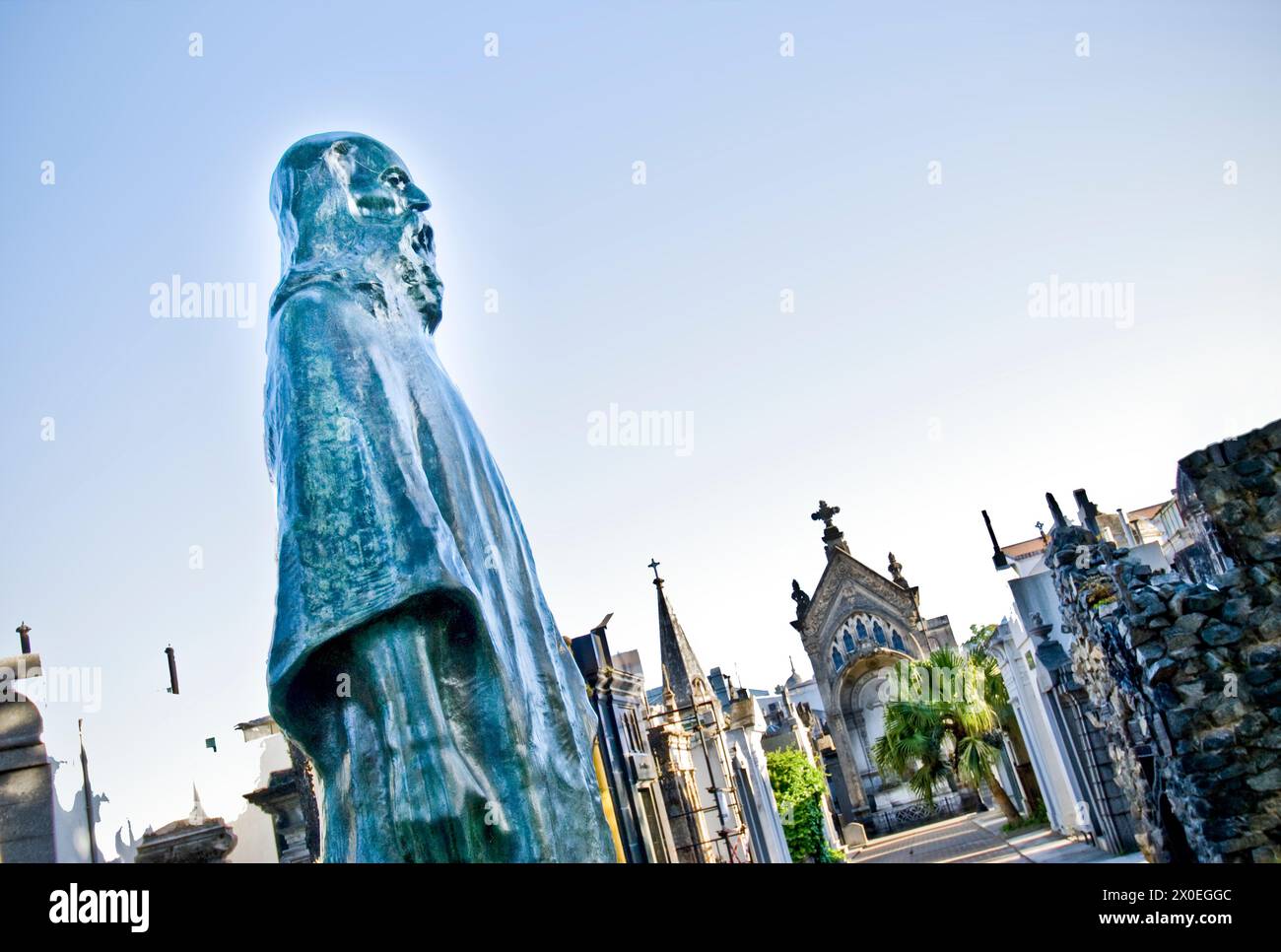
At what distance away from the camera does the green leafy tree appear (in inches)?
1356

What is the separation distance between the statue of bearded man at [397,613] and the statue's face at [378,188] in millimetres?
139

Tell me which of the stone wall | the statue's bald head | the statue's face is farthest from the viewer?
the stone wall

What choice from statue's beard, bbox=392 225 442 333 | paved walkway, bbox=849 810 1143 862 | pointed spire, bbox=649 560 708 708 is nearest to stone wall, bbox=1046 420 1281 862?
statue's beard, bbox=392 225 442 333

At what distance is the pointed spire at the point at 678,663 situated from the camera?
1233 inches

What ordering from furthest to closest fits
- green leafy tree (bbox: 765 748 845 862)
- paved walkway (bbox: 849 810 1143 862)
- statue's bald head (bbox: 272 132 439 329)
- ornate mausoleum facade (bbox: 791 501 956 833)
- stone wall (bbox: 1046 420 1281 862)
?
1. ornate mausoleum facade (bbox: 791 501 956 833)
2. green leafy tree (bbox: 765 748 845 862)
3. paved walkway (bbox: 849 810 1143 862)
4. stone wall (bbox: 1046 420 1281 862)
5. statue's bald head (bbox: 272 132 439 329)

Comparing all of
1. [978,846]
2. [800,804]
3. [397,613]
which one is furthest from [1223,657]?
[800,804]

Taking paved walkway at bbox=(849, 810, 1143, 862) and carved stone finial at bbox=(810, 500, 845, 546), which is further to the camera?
carved stone finial at bbox=(810, 500, 845, 546)

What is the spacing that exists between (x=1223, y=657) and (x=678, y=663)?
79.1 ft

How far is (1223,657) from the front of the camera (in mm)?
8648

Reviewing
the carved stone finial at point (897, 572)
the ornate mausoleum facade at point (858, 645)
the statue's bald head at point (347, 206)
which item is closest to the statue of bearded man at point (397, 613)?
the statue's bald head at point (347, 206)

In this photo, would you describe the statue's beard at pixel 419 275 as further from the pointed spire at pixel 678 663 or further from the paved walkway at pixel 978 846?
the pointed spire at pixel 678 663

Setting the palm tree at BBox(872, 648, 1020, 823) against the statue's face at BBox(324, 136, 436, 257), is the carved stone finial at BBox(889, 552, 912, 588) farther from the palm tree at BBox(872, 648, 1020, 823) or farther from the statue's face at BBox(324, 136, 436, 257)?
the statue's face at BBox(324, 136, 436, 257)

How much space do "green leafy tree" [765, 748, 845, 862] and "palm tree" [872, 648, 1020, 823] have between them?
12.7 feet
